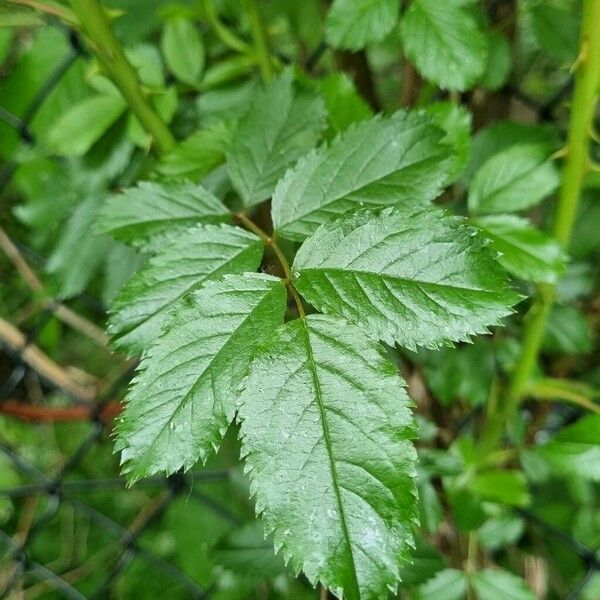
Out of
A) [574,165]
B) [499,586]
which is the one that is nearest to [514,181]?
[574,165]

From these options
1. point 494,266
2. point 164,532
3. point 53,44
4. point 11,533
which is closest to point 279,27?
point 53,44

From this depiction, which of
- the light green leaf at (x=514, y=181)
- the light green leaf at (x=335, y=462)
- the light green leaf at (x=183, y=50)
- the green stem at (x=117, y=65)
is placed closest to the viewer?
the light green leaf at (x=335, y=462)

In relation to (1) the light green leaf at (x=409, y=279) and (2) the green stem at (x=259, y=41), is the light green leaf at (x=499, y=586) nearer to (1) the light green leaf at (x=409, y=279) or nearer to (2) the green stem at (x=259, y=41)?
(1) the light green leaf at (x=409, y=279)

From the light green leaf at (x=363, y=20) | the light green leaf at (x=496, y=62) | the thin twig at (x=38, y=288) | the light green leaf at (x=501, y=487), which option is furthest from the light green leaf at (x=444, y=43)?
the thin twig at (x=38, y=288)

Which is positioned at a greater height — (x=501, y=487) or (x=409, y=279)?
(x=409, y=279)

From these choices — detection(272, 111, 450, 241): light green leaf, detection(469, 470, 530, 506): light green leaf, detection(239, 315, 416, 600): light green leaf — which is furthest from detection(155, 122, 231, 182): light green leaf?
detection(469, 470, 530, 506): light green leaf

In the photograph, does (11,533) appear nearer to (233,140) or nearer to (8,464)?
(8,464)

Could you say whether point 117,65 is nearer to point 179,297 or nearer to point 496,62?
point 179,297
